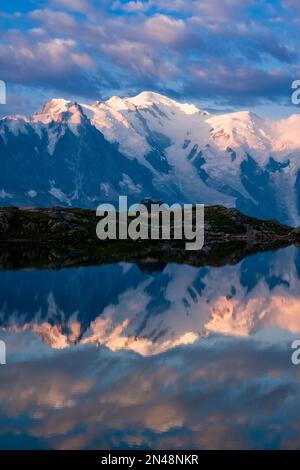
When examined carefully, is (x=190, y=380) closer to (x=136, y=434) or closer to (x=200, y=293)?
(x=136, y=434)

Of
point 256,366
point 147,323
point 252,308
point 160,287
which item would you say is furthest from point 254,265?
point 256,366

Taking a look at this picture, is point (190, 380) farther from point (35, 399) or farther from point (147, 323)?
point (147, 323)

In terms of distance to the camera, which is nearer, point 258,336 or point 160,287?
point 258,336

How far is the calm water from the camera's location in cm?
4759

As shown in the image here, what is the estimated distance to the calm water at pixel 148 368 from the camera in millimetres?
47594

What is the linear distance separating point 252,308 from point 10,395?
173 ft

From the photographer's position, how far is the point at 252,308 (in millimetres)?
101625

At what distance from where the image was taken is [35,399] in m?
54.7

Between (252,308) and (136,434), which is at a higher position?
(252,308)

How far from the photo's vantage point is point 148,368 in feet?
212

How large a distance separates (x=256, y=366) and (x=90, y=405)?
18778 millimetres

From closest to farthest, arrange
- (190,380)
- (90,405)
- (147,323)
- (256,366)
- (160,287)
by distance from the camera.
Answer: (90,405) → (190,380) → (256,366) → (147,323) → (160,287)

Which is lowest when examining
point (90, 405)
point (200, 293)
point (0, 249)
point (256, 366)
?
point (90, 405)
